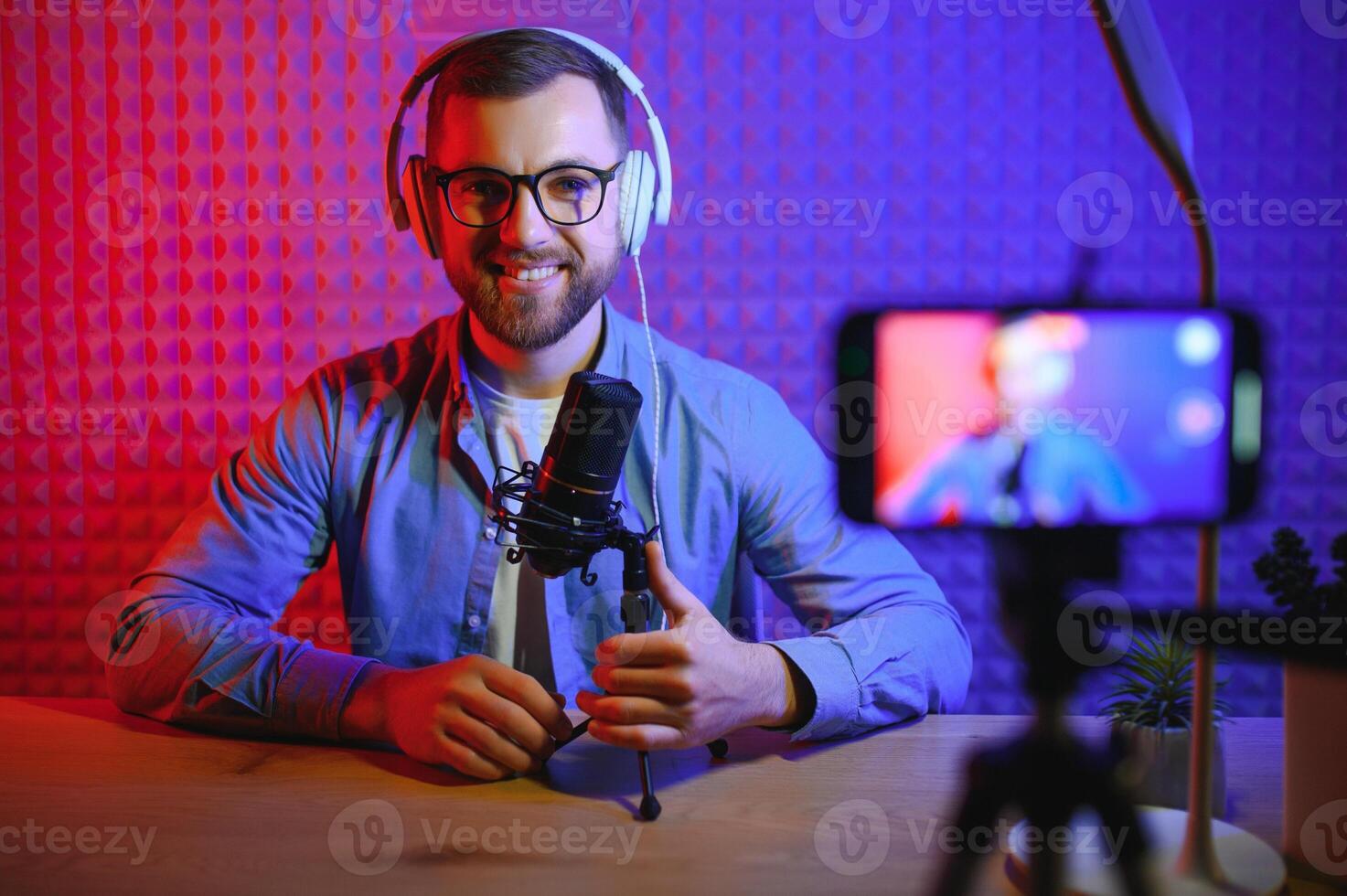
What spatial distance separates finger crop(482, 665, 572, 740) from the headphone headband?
702 mm

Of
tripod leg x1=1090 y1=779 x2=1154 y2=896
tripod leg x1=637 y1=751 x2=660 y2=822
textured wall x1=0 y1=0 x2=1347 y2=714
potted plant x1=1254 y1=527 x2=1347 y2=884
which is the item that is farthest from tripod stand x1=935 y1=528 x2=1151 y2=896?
textured wall x1=0 y1=0 x2=1347 y2=714

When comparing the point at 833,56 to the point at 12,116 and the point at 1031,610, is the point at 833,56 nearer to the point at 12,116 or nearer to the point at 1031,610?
the point at 1031,610

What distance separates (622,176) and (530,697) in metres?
0.81

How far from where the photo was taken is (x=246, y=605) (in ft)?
4.40

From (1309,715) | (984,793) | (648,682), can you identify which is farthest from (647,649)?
(1309,715)

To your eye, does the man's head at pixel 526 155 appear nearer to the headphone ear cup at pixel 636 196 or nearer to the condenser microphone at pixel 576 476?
the headphone ear cup at pixel 636 196

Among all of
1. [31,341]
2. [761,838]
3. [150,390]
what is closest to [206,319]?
[150,390]

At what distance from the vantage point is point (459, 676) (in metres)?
0.95

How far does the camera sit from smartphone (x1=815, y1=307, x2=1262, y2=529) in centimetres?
50

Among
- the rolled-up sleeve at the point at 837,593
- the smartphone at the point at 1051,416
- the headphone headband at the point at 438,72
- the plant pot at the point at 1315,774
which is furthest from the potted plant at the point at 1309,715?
the headphone headband at the point at 438,72

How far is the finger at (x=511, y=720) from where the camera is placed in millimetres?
906

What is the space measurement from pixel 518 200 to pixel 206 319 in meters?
0.98

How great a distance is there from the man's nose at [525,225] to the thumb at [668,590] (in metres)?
0.61

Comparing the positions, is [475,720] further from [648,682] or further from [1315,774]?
[1315,774]
